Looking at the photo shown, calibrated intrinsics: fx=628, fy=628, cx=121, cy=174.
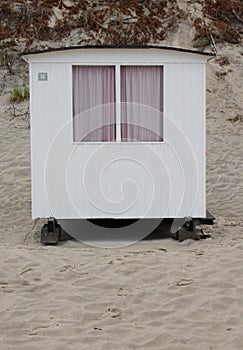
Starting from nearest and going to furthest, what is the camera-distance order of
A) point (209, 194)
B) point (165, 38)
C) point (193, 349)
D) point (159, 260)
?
point (193, 349)
point (159, 260)
point (209, 194)
point (165, 38)

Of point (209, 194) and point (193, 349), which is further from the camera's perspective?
point (209, 194)

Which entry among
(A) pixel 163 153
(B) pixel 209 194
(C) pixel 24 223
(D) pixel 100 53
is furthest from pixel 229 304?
(B) pixel 209 194

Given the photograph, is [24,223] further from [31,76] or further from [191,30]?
[191,30]

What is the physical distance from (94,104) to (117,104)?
12.3 inches

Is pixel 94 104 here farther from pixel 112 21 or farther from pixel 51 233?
pixel 112 21

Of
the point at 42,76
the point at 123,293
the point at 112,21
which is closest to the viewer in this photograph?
the point at 123,293

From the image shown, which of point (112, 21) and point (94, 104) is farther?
point (112, 21)

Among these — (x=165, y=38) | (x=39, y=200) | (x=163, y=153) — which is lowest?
(x=39, y=200)

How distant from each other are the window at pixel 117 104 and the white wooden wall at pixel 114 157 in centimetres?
10

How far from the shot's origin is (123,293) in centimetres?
569

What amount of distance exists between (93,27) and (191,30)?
3030mm

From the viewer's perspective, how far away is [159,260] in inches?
264

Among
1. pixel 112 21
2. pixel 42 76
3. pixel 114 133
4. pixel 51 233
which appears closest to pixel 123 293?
pixel 51 233

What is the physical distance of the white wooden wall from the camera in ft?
27.4
